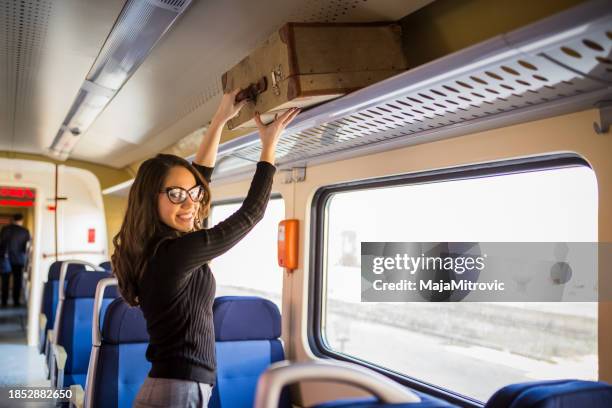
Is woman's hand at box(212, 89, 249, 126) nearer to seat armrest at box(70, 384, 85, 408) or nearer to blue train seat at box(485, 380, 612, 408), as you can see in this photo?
blue train seat at box(485, 380, 612, 408)

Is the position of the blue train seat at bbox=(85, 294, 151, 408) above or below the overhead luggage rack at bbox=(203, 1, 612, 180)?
below

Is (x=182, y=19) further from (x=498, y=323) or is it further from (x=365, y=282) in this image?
(x=498, y=323)

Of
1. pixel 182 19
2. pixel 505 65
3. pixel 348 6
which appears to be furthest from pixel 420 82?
pixel 182 19

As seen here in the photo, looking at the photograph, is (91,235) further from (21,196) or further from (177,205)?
(177,205)

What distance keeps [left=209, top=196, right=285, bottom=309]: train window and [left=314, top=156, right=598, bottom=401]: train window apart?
55 cm

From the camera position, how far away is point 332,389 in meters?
2.81

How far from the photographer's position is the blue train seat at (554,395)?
1019 millimetres

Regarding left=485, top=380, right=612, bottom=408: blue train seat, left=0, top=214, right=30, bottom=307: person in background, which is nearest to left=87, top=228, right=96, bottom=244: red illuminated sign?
left=0, top=214, right=30, bottom=307: person in background

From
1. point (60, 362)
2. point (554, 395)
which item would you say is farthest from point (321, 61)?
point (60, 362)

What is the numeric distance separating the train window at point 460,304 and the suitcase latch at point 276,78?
81cm

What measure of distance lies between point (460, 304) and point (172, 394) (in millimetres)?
1392

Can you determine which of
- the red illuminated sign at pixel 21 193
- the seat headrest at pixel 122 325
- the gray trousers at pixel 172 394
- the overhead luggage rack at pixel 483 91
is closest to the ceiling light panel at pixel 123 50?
the overhead luggage rack at pixel 483 91

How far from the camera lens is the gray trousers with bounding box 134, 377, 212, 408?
166 centimetres

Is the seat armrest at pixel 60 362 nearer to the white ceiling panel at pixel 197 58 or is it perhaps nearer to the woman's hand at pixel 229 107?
the white ceiling panel at pixel 197 58
